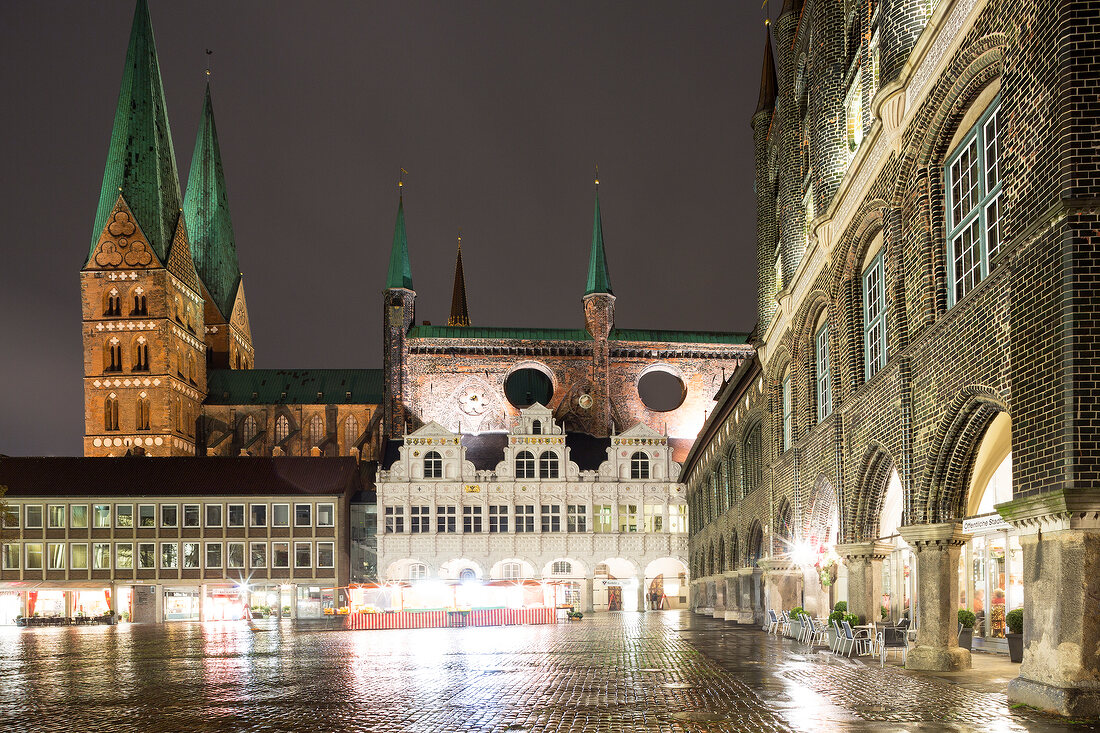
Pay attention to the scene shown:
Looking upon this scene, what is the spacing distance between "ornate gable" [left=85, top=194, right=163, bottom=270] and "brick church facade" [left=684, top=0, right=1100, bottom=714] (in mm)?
67894

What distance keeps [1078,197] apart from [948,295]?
5.12 metres

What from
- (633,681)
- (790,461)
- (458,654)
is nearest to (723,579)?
(790,461)

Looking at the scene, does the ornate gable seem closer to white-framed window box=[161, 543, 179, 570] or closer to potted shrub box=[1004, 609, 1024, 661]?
white-framed window box=[161, 543, 179, 570]

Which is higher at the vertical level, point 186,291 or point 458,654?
point 186,291

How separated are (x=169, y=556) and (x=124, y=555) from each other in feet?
8.23

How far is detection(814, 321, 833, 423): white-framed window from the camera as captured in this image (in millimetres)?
26641

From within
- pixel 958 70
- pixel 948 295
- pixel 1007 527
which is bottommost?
pixel 1007 527

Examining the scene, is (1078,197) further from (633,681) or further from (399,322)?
(399,322)

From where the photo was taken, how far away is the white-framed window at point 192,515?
63.1m

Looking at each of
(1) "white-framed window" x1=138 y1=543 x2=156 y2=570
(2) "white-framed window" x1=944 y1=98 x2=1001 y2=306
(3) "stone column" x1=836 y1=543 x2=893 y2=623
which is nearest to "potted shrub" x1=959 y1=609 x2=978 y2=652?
(3) "stone column" x1=836 y1=543 x2=893 y2=623

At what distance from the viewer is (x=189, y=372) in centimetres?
9325

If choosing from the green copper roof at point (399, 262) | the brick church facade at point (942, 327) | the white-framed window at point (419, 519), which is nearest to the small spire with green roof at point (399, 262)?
the green copper roof at point (399, 262)

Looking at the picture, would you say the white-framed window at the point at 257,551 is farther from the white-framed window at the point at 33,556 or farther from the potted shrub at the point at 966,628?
the potted shrub at the point at 966,628

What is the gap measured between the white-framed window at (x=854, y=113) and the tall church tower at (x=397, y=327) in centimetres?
5454
